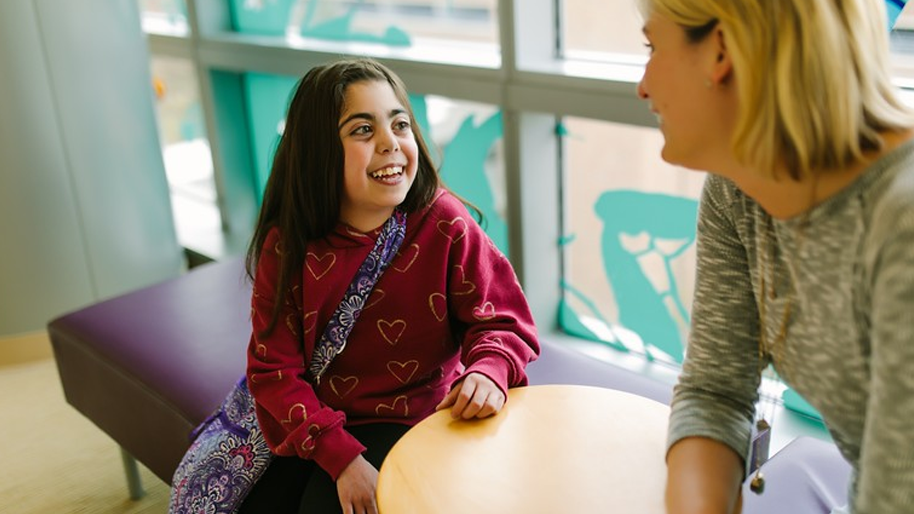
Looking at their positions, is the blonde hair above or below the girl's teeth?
above

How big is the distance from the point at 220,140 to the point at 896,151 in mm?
3320

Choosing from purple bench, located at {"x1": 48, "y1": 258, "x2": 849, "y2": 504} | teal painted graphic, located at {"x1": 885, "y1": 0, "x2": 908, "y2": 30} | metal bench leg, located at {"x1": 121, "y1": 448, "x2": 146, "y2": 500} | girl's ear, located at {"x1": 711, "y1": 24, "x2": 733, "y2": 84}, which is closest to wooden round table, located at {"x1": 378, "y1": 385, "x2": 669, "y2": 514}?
purple bench, located at {"x1": 48, "y1": 258, "x2": 849, "y2": 504}

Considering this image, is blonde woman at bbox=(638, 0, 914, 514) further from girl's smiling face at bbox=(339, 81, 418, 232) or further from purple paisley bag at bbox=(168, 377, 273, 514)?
purple paisley bag at bbox=(168, 377, 273, 514)

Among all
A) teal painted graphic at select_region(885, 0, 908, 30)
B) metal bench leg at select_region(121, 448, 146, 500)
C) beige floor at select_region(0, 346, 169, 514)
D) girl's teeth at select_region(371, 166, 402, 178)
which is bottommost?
beige floor at select_region(0, 346, 169, 514)

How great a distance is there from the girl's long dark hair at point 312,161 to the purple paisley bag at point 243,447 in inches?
4.2

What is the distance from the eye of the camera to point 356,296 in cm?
167

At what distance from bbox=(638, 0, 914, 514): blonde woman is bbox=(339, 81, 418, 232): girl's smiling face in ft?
1.95

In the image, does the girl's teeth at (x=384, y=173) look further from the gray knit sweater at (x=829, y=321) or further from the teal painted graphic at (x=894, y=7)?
the teal painted graphic at (x=894, y=7)

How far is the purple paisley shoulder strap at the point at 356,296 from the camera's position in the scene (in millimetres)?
1673

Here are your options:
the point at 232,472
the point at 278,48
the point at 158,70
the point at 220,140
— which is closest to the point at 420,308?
the point at 232,472

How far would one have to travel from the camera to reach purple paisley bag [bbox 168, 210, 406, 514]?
1.68m

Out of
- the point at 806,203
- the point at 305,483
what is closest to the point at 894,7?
the point at 806,203

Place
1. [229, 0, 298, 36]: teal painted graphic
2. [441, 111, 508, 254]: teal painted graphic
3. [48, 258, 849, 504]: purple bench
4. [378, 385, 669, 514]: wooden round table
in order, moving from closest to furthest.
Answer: [378, 385, 669, 514]: wooden round table < [48, 258, 849, 504]: purple bench < [441, 111, 508, 254]: teal painted graphic < [229, 0, 298, 36]: teal painted graphic

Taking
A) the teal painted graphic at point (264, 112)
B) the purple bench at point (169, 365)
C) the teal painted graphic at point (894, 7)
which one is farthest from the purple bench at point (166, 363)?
the teal painted graphic at point (264, 112)
